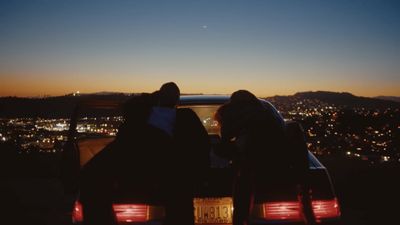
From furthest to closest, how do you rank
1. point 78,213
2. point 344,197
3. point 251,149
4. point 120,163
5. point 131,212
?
1. point 344,197
2. point 78,213
3. point 251,149
4. point 131,212
5. point 120,163

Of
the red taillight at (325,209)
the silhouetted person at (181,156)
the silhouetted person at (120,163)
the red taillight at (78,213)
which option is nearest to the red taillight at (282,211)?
the red taillight at (325,209)

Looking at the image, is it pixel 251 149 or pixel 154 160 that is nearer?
pixel 154 160

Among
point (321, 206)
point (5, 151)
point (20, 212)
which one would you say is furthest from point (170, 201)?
point (5, 151)

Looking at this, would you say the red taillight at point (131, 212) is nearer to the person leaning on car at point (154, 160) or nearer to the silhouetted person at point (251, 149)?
the person leaning on car at point (154, 160)

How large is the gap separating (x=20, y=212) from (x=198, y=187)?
18.6 ft

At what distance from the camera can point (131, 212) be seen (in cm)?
352

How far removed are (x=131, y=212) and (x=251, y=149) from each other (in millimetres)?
1119

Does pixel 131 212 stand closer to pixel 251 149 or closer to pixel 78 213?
pixel 78 213

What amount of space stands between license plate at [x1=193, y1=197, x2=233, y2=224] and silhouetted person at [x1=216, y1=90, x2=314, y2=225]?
0.55ft

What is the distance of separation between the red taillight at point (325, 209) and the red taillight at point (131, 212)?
141 cm

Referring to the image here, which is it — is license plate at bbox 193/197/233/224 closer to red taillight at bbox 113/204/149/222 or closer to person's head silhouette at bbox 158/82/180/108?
red taillight at bbox 113/204/149/222

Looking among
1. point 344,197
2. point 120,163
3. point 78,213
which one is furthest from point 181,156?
point 344,197

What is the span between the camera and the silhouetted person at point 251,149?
135 inches

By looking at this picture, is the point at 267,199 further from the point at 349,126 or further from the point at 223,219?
the point at 349,126
